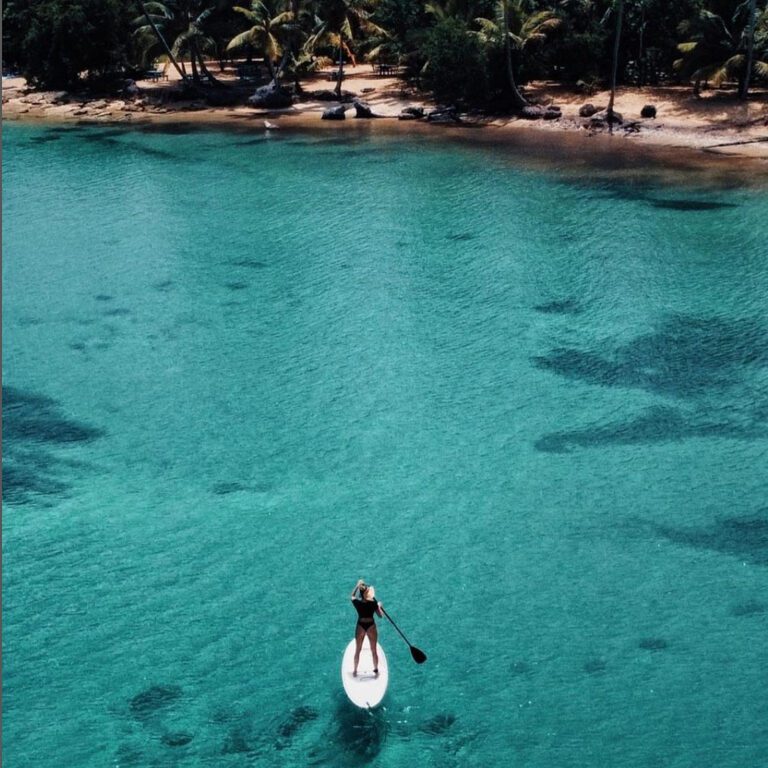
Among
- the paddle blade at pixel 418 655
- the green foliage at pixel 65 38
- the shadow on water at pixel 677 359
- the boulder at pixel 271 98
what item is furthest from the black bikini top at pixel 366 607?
the green foliage at pixel 65 38

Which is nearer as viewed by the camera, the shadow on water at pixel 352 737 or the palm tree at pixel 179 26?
the shadow on water at pixel 352 737

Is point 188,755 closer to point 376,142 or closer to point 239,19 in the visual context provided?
point 376,142

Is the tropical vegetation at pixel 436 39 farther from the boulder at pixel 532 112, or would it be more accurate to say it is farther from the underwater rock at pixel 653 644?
the underwater rock at pixel 653 644

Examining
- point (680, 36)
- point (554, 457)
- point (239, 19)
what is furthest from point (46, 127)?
point (554, 457)

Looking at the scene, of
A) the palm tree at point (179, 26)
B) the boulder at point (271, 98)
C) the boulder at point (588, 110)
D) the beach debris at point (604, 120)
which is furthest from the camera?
the boulder at point (271, 98)

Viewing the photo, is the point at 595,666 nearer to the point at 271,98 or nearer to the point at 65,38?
the point at 271,98

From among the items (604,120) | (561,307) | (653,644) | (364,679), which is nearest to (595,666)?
(653,644)
